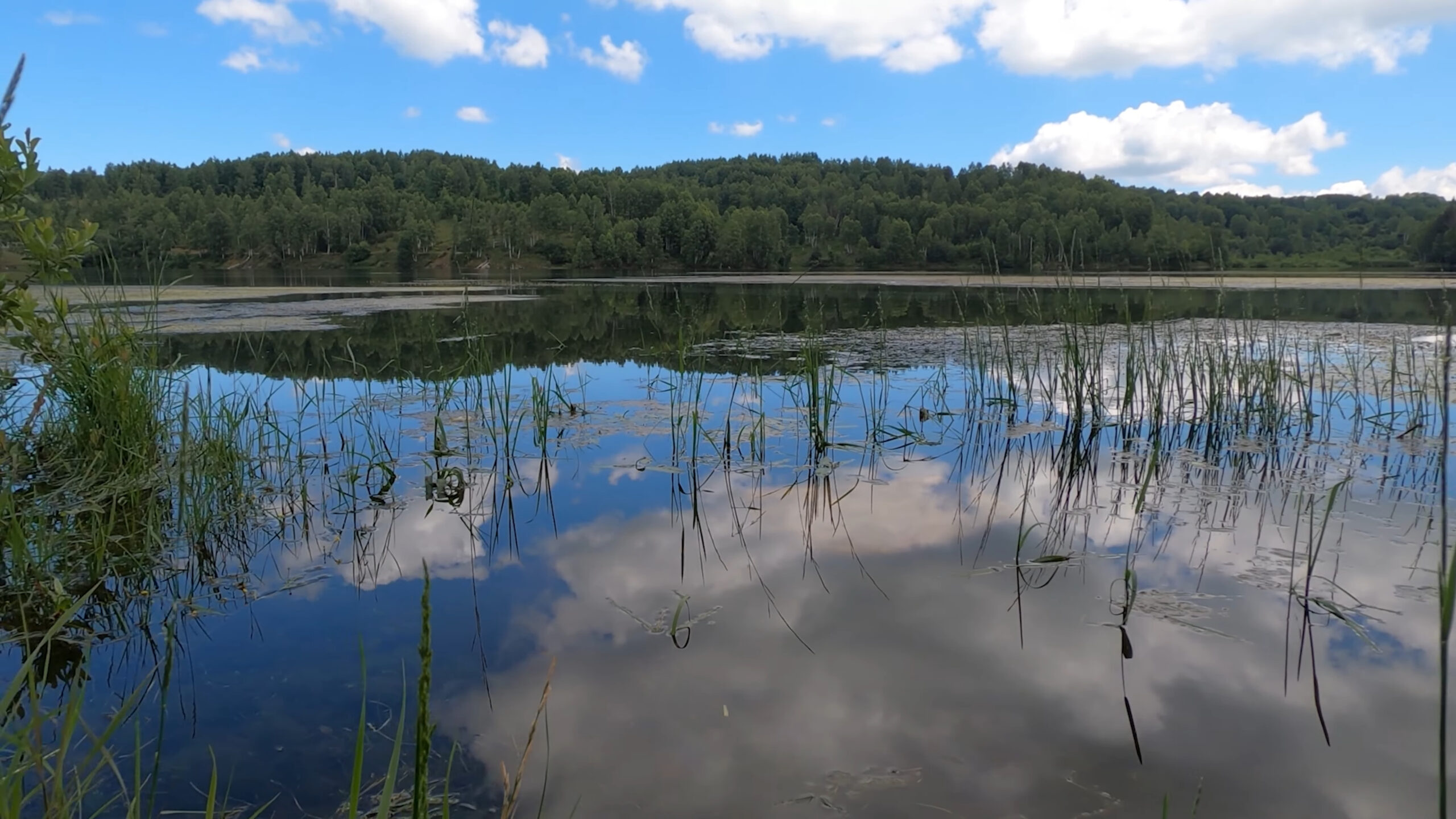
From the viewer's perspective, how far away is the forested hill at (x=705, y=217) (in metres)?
37.3

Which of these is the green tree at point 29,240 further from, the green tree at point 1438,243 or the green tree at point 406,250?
the green tree at point 406,250

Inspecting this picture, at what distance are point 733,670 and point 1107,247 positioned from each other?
141 feet

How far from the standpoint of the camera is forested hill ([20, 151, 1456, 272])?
3728 cm

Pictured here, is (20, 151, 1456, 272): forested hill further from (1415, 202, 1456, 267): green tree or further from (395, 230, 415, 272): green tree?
(1415, 202, 1456, 267): green tree

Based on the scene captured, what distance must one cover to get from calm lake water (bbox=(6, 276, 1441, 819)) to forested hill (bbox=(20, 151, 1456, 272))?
87.9 feet

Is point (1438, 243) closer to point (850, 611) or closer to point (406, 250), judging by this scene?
point (850, 611)

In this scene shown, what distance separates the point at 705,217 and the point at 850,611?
185 ft

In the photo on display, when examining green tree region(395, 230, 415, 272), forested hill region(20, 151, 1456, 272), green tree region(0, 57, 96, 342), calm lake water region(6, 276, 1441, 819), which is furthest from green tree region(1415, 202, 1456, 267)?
green tree region(395, 230, 415, 272)

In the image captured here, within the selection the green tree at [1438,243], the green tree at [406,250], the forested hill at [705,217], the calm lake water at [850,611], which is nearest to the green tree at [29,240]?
the calm lake water at [850,611]

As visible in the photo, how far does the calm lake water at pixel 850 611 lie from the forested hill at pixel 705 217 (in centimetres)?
2678

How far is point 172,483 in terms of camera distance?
3799 millimetres

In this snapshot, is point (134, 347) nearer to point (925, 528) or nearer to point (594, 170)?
point (925, 528)

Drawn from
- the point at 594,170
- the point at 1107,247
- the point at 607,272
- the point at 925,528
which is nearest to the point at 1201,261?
the point at 1107,247

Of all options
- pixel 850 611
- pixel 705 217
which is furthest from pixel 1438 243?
A: pixel 705 217
